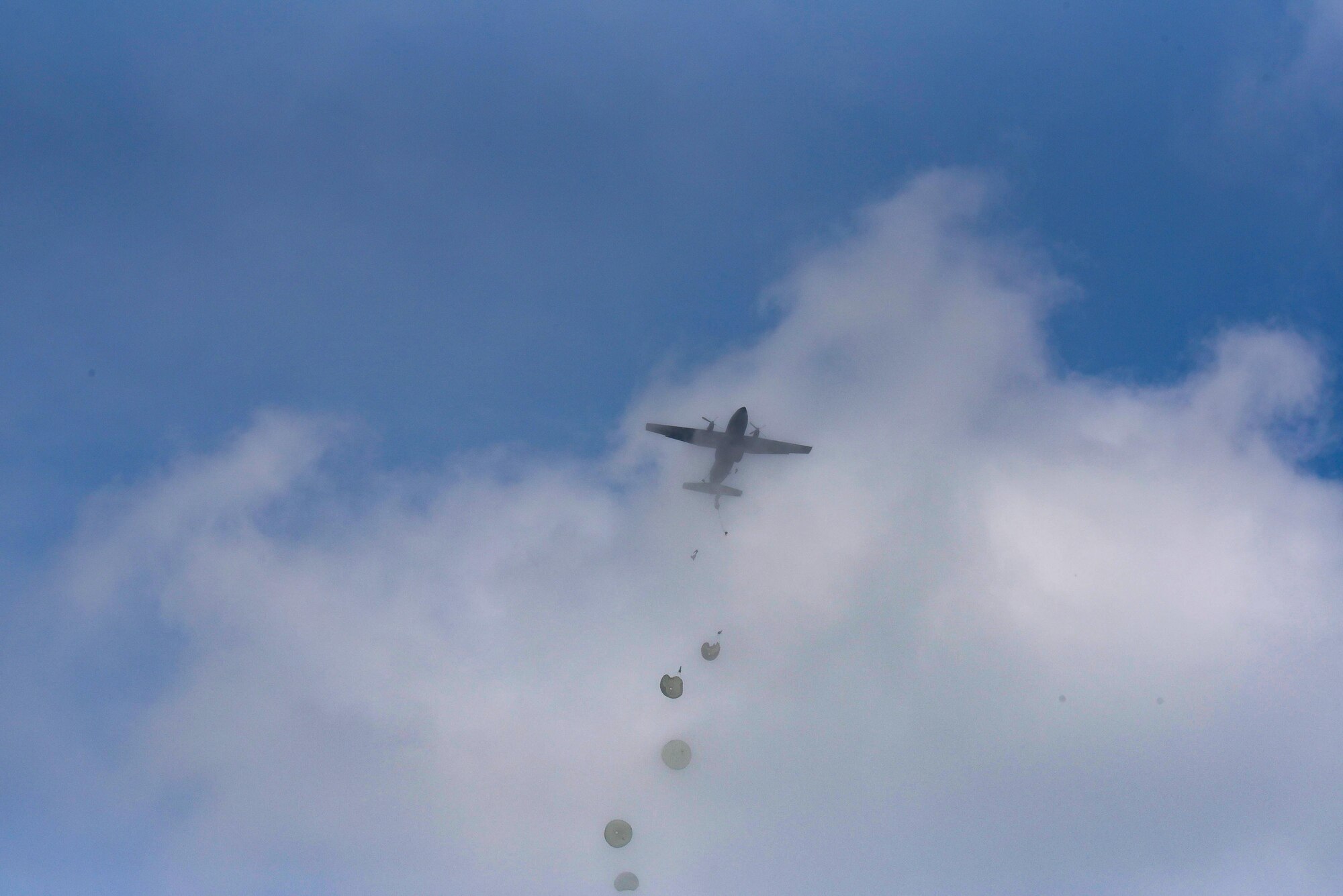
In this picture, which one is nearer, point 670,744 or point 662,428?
point 670,744

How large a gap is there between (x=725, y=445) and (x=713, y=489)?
9371 millimetres

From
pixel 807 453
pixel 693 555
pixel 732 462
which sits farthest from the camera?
pixel 807 453

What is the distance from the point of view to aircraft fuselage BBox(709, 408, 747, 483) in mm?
103938

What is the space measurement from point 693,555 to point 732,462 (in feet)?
69.3

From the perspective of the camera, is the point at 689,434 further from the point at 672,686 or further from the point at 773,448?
the point at 672,686

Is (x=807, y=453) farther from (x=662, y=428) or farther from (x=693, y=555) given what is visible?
(x=693, y=555)

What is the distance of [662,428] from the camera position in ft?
368

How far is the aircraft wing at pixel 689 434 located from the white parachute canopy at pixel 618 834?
4977 centimetres

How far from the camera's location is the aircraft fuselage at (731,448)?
341 feet

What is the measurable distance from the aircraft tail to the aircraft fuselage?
97 cm

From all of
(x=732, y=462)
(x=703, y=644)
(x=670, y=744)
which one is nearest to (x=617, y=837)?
(x=670, y=744)

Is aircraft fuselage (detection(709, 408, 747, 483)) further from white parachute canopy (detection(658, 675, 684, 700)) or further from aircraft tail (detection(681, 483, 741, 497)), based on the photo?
white parachute canopy (detection(658, 675, 684, 700))

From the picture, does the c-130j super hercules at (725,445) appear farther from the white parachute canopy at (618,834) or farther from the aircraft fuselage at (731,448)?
the white parachute canopy at (618,834)

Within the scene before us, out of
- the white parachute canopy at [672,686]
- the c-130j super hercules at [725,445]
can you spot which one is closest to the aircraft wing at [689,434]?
the c-130j super hercules at [725,445]
